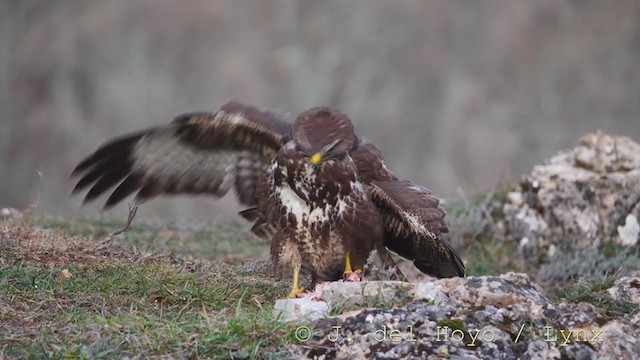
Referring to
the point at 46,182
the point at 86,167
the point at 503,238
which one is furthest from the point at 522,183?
the point at 46,182

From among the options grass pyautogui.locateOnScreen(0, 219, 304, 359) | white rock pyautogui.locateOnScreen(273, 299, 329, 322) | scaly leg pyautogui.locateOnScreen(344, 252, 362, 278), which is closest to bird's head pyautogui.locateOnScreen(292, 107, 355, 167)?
scaly leg pyautogui.locateOnScreen(344, 252, 362, 278)

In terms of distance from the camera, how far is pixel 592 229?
841 cm

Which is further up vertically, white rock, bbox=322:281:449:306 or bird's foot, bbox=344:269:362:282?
bird's foot, bbox=344:269:362:282

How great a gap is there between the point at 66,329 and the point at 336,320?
3.81 feet

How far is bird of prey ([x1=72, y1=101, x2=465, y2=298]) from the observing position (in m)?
5.87

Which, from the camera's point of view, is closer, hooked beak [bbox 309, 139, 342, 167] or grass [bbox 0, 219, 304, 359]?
grass [bbox 0, 219, 304, 359]

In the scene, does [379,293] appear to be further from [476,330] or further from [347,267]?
[347,267]

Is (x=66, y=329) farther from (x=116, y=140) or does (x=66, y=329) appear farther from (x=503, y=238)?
(x=503, y=238)

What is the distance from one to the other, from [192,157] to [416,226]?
5.28 feet

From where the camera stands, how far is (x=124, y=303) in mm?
5258

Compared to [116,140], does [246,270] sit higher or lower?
lower

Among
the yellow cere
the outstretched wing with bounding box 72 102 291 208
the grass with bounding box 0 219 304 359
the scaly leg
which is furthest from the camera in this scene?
the outstretched wing with bounding box 72 102 291 208

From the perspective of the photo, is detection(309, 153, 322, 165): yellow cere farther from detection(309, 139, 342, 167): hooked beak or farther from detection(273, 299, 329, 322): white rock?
detection(273, 299, 329, 322): white rock

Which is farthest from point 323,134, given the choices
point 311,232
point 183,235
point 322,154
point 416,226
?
point 183,235
